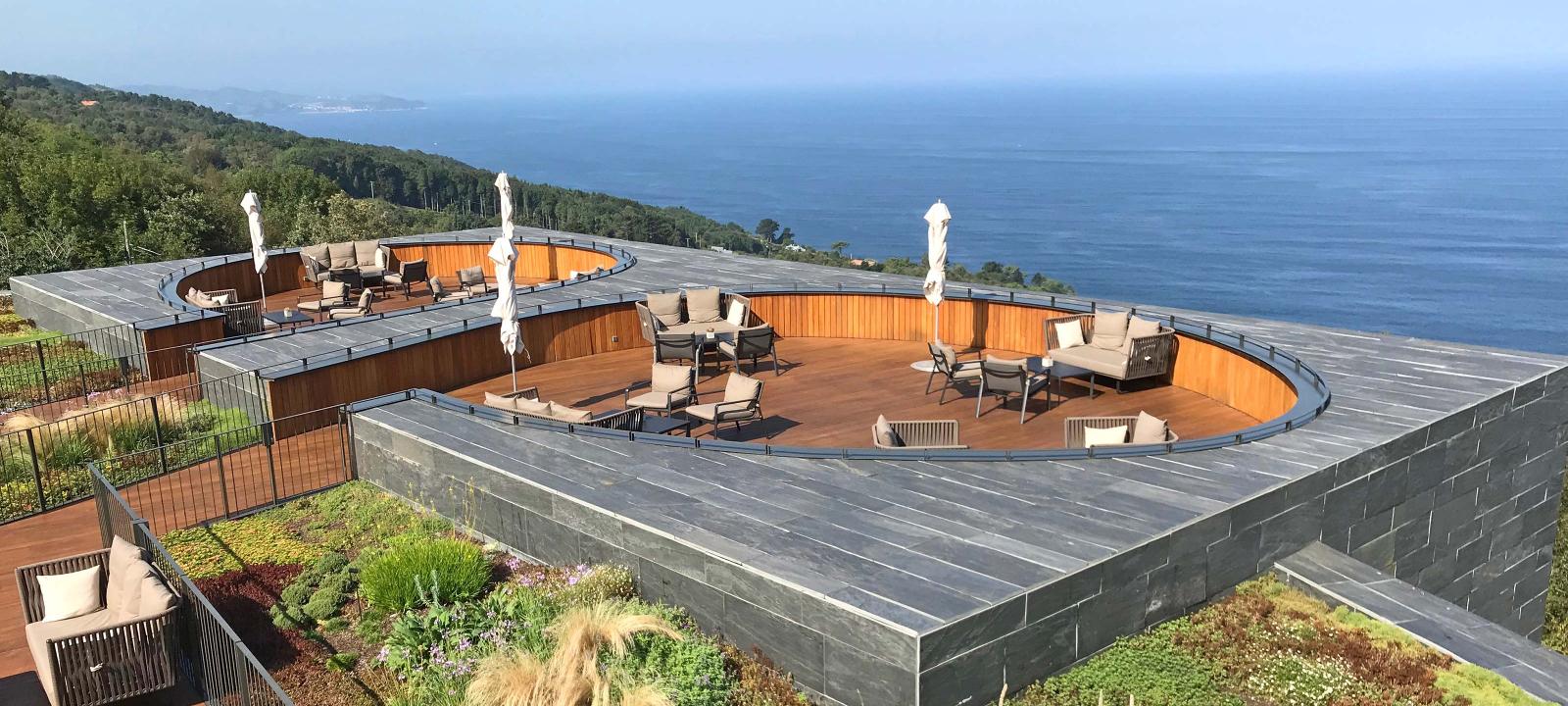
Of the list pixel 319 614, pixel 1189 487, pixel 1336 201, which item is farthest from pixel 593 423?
pixel 1336 201

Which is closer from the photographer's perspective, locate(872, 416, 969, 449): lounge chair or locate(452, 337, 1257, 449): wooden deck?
locate(872, 416, 969, 449): lounge chair

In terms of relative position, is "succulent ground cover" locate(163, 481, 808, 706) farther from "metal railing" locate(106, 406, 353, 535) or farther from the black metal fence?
the black metal fence

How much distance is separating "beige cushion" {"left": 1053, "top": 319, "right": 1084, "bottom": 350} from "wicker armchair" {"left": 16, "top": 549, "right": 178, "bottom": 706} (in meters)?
10.9

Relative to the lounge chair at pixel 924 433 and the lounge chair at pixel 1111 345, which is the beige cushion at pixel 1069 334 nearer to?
the lounge chair at pixel 1111 345

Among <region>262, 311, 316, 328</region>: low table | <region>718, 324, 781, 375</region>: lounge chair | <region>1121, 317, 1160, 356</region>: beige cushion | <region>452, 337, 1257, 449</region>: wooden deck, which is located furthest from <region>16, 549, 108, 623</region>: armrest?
<region>1121, 317, 1160, 356</region>: beige cushion

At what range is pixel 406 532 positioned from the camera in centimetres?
1037

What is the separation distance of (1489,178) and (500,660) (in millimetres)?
218304

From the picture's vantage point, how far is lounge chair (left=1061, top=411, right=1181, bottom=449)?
1073 cm

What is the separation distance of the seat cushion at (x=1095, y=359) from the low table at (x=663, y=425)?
497 centimetres

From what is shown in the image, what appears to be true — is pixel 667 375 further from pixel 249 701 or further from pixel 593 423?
pixel 249 701

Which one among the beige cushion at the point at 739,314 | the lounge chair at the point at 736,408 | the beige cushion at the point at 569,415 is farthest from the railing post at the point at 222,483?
the beige cushion at the point at 739,314

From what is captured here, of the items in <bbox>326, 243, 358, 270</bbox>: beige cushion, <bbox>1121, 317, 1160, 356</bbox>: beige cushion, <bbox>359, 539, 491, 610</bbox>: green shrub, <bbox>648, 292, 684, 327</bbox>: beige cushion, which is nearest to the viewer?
<bbox>359, 539, 491, 610</bbox>: green shrub

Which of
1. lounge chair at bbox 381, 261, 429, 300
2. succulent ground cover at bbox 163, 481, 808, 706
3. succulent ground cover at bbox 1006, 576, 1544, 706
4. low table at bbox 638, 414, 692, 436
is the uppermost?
lounge chair at bbox 381, 261, 429, 300

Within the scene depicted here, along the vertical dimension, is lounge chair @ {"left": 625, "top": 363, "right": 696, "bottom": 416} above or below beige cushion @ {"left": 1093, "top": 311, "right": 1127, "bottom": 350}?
below
